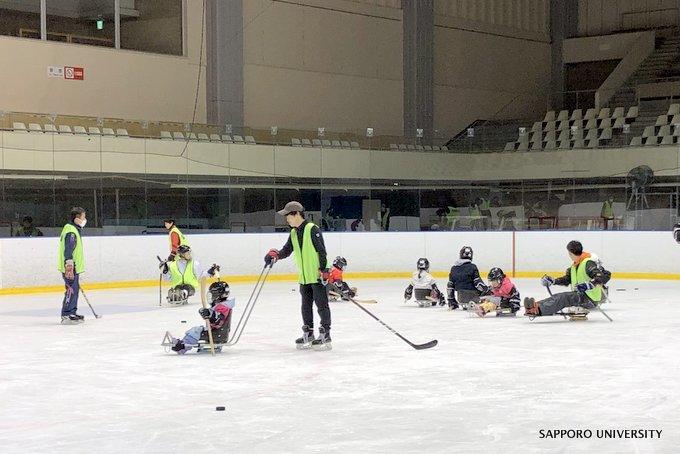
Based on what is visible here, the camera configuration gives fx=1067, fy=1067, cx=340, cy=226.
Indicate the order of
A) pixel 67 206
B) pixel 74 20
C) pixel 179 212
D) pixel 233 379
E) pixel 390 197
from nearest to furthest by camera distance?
pixel 233 379 < pixel 67 206 < pixel 179 212 < pixel 390 197 < pixel 74 20

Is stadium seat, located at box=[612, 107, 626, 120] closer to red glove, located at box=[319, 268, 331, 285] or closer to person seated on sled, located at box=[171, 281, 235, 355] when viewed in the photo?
red glove, located at box=[319, 268, 331, 285]

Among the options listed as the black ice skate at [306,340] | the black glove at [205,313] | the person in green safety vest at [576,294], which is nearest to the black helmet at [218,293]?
the black glove at [205,313]

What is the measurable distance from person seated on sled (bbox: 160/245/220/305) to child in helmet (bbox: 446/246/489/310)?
327 cm

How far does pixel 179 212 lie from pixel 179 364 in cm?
909

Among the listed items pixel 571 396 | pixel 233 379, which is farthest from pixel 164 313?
pixel 571 396

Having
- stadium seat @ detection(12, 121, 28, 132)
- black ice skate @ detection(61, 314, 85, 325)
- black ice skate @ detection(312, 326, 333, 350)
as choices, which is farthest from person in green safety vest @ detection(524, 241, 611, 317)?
stadium seat @ detection(12, 121, 28, 132)

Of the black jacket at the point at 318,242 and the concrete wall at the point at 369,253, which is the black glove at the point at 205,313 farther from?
the concrete wall at the point at 369,253

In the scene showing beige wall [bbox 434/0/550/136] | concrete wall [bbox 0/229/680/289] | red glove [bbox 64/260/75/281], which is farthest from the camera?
beige wall [bbox 434/0/550/136]

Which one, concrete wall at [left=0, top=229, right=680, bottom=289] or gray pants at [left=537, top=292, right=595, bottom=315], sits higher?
concrete wall at [left=0, top=229, right=680, bottom=289]

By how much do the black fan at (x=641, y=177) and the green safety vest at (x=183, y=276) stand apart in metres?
8.18

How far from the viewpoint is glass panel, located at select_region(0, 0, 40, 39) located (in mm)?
19500

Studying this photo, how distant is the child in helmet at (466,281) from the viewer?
12.2m

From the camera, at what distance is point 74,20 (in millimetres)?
20609

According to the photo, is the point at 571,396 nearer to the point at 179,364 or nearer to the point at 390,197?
→ the point at 179,364
